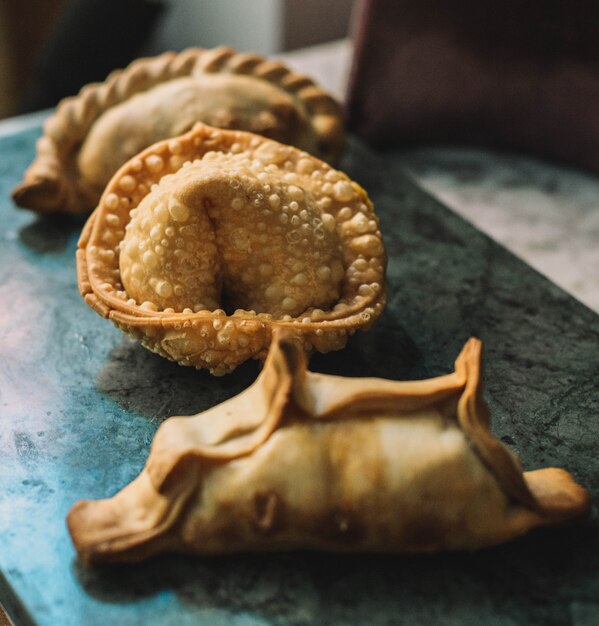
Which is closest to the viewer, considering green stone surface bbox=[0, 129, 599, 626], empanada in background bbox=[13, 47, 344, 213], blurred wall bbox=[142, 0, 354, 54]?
green stone surface bbox=[0, 129, 599, 626]

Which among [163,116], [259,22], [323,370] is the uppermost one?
[163,116]

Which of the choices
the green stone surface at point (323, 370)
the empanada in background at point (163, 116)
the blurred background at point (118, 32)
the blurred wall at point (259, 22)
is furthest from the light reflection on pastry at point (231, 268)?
the blurred wall at point (259, 22)

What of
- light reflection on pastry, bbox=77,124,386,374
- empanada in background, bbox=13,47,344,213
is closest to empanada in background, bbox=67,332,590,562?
light reflection on pastry, bbox=77,124,386,374

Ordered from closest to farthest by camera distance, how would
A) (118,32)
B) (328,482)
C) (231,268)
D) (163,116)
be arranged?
(328,482)
(231,268)
(163,116)
(118,32)

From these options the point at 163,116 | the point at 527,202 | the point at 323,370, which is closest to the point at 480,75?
the point at 527,202

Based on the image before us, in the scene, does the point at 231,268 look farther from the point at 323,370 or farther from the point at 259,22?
the point at 259,22

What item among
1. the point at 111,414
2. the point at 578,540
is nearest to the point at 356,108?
the point at 111,414

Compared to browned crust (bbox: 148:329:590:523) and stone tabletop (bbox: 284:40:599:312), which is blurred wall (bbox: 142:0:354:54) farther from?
browned crust (bbox: 148:329:590:523)
